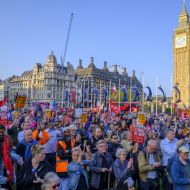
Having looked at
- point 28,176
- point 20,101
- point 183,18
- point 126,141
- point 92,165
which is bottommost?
point 92,165

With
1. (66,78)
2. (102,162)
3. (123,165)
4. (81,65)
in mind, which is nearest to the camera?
(123,165)

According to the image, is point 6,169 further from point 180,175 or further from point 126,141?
point 126,141

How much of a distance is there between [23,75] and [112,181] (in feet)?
359

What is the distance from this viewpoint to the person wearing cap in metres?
5.81

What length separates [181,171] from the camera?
5.87m

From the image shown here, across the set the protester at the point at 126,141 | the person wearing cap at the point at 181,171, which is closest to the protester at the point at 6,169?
the person wearing cap at the point at 181,171

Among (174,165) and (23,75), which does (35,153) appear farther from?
(23,75)

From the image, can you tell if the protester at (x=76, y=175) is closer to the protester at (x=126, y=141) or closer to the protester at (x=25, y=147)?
the protester at (x=25, y=147)

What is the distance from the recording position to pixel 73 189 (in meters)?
6.13

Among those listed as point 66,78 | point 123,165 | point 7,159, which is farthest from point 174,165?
point 66,78

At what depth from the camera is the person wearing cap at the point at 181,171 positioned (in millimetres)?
5812

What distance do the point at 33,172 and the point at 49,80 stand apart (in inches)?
3798

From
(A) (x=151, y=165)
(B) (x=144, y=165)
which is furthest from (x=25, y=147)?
(A) (x=151, y=165)

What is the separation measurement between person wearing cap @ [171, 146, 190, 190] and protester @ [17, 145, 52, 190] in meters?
2.15
